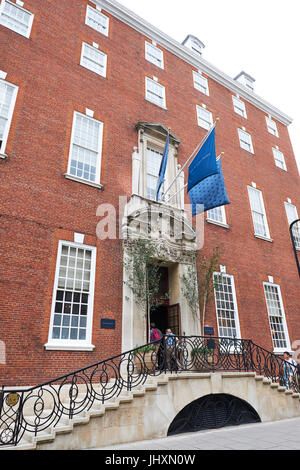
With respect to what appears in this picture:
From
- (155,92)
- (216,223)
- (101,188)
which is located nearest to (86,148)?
(101,188)

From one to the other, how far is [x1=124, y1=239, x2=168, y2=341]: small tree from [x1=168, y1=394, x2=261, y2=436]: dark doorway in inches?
126

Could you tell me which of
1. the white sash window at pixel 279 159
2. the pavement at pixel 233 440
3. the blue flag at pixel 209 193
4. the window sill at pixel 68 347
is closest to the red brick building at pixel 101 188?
the window sill at pixel 68 347

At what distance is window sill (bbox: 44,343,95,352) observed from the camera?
8578 mm

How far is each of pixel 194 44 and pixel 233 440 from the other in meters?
22.6

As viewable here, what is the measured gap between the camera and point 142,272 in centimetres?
1062

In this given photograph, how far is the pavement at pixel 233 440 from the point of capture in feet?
20.7

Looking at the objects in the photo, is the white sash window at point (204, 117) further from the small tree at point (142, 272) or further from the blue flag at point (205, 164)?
the small tree at point (142, 272)

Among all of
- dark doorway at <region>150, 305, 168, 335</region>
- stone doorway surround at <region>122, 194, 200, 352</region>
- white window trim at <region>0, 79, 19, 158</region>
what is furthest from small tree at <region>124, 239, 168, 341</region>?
white window trim at <region>0, 79, 19, 158</region>

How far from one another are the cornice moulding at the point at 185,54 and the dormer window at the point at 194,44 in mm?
2316

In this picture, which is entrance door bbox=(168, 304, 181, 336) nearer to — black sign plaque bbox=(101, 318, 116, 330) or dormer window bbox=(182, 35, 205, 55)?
black sign plaque bbox=(101, 318, 116, 330)

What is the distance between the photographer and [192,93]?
1786 centimetres

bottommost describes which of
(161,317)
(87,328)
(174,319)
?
(87,328)

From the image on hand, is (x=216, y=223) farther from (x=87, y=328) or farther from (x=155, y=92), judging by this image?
(x=87, y=328)
